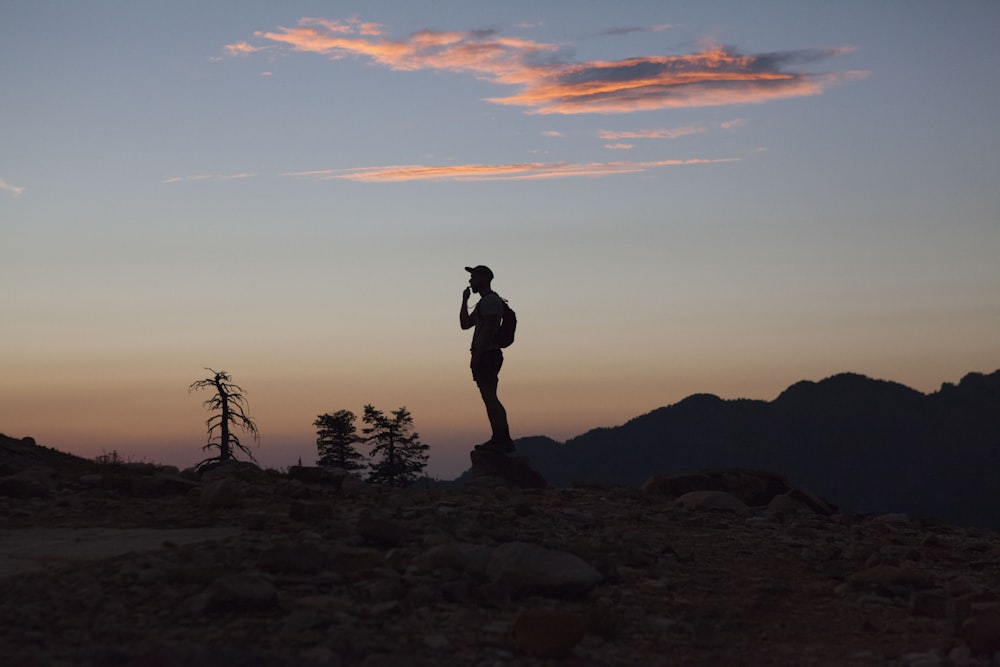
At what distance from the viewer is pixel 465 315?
17.4 meters

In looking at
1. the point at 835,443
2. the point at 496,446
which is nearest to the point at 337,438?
the point at 496,446

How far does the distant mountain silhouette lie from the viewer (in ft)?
531

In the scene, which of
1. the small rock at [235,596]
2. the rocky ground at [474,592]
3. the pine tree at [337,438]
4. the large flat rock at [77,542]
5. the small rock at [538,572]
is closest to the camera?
the rocky ground at [474,592]

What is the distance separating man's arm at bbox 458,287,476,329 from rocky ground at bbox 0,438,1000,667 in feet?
14.8

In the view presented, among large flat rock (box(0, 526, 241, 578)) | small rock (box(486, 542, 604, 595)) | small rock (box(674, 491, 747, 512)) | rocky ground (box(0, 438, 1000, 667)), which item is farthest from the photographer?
small rock (box(674, 491, 747, 512))

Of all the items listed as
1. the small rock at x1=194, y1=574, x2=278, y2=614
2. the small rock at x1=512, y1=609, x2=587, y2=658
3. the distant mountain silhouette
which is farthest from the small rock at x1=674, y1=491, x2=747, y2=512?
the distant mountain silhouette

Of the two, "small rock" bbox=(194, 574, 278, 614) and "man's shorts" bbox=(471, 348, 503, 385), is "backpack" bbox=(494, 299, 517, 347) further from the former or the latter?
"small rock" bbox=(194, 574, 278, 614)

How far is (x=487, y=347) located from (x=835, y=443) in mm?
171791

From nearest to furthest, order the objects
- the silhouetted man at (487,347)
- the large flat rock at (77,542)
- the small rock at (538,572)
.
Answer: the small rock at (538,572) < the large flat rock at (77,542) < the silhouetted man at (487,347)

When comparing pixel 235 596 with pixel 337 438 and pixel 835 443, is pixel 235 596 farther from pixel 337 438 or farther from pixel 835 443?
pixel 835 443

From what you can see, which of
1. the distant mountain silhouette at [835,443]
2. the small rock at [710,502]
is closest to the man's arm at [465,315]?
the small rock at [710,502]

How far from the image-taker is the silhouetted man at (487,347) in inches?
672

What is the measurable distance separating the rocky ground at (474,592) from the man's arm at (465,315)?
450cm

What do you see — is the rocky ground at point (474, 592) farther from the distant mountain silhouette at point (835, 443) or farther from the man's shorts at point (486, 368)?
the distant mountain silhouette at point (835, 443)
